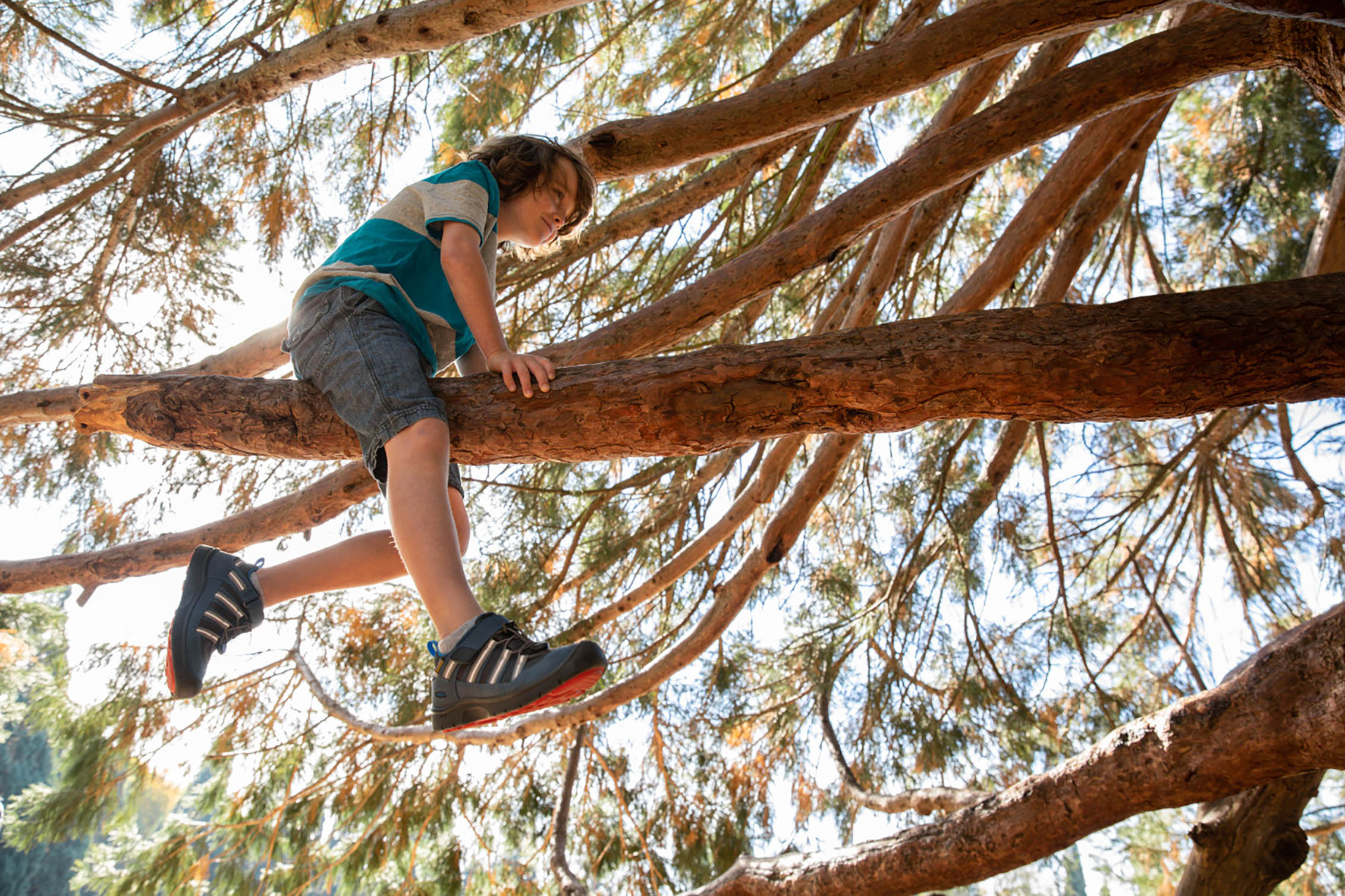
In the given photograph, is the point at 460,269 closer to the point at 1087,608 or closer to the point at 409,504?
the point at 409,504

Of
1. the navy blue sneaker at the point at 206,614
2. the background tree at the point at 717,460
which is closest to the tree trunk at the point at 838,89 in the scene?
the background tree at the point at 717,460

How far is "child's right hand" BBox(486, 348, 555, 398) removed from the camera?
133 centimetres

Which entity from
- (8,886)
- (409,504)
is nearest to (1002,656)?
(409,504)

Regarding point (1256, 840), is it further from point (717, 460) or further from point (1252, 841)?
point (717, 460)

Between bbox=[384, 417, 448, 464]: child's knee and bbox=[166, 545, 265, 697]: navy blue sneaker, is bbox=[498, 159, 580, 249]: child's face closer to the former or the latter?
bbox=[384, 417, 448, 464]: child's knee

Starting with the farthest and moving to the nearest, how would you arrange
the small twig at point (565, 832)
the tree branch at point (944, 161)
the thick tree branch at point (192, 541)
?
1. the small twig at point (565, 832)
2. the thick tree branch at point (192, 541)
3. the tree branch at point (944, 161)

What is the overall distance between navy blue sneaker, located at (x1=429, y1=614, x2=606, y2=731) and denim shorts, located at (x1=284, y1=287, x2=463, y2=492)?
304 mm

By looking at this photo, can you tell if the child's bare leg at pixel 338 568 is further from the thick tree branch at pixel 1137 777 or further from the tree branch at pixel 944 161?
the thick tree branch at pixel 1137 777

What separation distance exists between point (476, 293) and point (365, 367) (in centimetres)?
23

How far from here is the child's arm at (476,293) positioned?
1385 mm

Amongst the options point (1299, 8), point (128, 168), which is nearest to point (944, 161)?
point (1299, 8)

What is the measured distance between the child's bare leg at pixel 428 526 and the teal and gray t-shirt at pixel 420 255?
32 centimetres

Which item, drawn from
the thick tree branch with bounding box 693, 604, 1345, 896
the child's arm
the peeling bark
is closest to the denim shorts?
the child's arm

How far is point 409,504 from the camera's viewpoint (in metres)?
1.29
